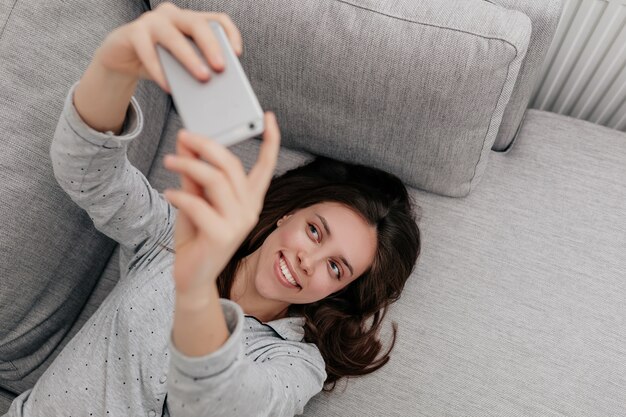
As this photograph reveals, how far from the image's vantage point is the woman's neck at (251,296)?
1.15m

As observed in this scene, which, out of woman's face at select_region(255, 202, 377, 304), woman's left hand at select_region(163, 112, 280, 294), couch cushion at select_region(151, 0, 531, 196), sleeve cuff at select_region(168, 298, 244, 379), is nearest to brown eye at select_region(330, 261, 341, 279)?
woman's face at select_region(255, 202, 377, 304)

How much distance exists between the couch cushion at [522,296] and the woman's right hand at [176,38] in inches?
29.7

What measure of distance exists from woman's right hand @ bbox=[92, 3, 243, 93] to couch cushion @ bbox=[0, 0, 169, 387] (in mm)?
437

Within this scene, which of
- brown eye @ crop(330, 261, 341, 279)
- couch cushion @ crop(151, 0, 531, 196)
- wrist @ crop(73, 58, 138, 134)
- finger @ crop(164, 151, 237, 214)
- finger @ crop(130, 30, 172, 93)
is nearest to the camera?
finger @ crop(164, 151, 237, 214)

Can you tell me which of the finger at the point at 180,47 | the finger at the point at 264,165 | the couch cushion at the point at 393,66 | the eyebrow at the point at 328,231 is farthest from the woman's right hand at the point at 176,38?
the eyebrow at the point at 328,231

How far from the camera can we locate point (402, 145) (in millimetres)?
1176

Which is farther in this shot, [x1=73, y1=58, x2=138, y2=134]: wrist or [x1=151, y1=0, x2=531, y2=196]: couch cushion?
[x1=151, y1=0, x2=531, y2=196]: couch cushion

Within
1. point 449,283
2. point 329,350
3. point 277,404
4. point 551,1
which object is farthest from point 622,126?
point 277,404

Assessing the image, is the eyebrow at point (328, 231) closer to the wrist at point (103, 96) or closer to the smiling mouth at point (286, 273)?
the smiling mouth at point (286, 273)

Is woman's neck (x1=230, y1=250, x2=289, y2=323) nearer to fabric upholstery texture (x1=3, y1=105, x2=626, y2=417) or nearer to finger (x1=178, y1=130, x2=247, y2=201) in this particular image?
fabric upholstery texture (x1=3, y1=105, x2=626, y2=417)

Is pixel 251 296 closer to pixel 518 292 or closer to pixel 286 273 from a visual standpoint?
pixel 286 273

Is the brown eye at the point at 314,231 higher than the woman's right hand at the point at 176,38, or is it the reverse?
the woman's right hand at the point at 176,38

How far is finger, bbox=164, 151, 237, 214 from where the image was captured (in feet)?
1.72

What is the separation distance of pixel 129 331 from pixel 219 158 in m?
0.57
